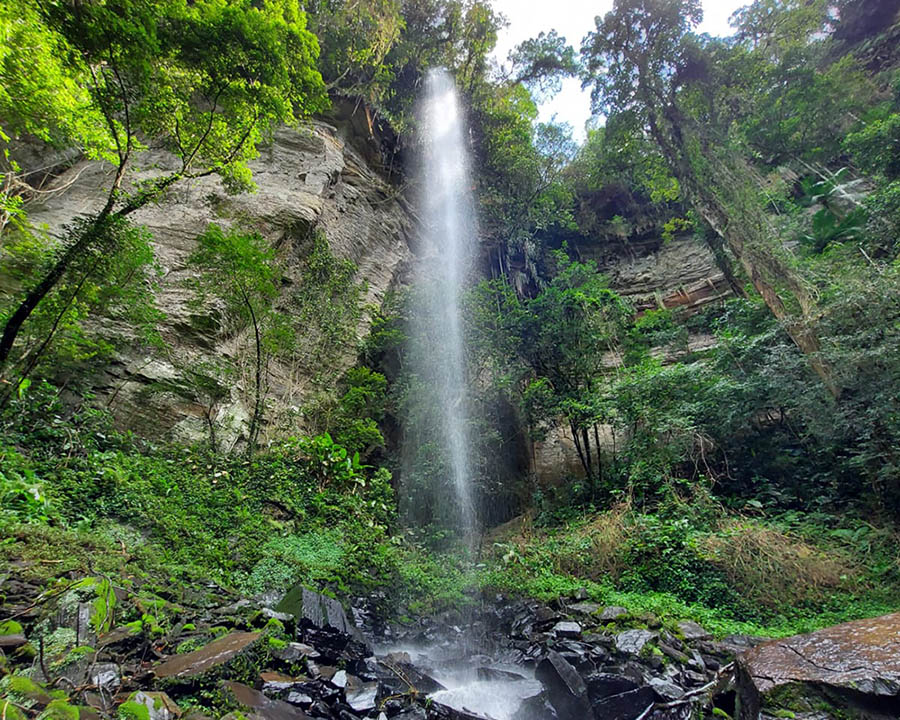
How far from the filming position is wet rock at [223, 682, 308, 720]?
2.13m

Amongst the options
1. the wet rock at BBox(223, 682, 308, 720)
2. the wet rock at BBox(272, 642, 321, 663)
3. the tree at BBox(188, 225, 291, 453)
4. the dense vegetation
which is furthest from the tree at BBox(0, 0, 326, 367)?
the wet rock at BBox(223, 682, 308, 720)

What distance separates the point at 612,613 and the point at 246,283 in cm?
691

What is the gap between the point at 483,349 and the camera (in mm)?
10258

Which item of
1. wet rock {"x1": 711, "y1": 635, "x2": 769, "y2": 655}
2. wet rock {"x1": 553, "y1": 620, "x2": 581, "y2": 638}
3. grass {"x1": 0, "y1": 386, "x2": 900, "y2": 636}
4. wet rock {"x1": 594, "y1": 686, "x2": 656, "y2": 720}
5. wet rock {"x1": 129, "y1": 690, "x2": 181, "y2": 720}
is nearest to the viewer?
wet rock {"x1": 129, "y1": 690, "x2": 181, "y2": 720}

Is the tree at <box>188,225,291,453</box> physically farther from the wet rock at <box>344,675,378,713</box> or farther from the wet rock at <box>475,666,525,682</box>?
the wet rock at <box>475,666,525,682</box>

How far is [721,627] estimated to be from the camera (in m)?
4.00

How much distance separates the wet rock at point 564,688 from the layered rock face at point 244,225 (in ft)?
20.0

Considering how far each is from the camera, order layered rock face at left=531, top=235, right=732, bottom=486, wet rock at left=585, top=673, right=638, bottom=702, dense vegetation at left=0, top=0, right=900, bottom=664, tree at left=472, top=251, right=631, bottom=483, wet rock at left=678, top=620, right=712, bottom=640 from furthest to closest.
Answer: layered rock face at left=531, top=235, right=732, bottom=486 < tree at left=472, top=251, right=631, bottom=483 < dense vegetation at left=0, top=0, right=900, bottom=664 < wet rock at left=678, top=620, right=712, bottom=640 < wet rock at left=585, top=673, right=638, bottom=702

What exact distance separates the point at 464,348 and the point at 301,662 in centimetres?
791

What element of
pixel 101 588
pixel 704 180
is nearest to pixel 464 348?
pixel 704 180

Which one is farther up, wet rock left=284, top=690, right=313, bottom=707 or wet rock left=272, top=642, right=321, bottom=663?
wet rock left=272, top=642, right=321, bottom=663

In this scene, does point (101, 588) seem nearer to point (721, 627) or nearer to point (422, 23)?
point (721, 627)

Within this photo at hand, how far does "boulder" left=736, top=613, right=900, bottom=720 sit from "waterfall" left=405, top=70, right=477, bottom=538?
21.0 ft

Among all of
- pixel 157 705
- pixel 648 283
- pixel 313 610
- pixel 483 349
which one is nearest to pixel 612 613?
pixel 313 610
